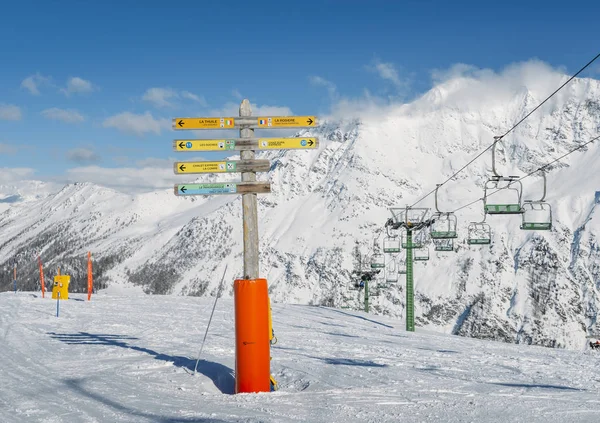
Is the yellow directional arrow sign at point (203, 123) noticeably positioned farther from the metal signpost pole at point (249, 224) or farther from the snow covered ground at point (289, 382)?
the snow covered ground at point (289, 382)

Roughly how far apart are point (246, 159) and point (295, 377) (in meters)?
4.22

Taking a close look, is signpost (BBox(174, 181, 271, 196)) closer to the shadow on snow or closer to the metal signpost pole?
the metal signpost pole

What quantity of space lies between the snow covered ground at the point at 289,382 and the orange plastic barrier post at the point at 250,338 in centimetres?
39

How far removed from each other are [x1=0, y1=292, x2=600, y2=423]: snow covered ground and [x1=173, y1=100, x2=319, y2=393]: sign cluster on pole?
0.60 m

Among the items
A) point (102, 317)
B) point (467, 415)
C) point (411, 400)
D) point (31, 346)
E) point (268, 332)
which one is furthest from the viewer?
point (102, 317)

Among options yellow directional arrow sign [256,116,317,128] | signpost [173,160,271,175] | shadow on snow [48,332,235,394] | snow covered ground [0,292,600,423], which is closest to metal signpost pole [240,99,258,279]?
signpost [173,160,271,175]

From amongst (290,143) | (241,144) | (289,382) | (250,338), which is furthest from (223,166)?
(289,382)

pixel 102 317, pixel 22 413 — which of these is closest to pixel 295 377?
pixel 22 413

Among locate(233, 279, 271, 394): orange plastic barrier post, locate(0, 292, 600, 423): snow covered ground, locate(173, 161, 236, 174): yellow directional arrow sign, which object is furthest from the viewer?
locate(173, 161, 236, 174): yellow directional arrow sign

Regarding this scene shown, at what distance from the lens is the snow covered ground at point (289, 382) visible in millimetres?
8773

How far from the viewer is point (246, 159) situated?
37.3 ft

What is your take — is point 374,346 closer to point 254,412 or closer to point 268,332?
point 268,332

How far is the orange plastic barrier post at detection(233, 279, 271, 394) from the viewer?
10695 mm

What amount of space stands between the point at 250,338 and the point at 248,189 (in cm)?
262
